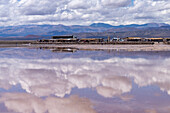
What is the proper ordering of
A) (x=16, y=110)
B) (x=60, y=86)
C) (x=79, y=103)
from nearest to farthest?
(x=16, y=110)
(x=79, y=103)
(x=60, y=86)

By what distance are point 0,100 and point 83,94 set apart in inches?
249

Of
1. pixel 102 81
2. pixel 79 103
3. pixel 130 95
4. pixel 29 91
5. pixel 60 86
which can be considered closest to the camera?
pixel 79 103

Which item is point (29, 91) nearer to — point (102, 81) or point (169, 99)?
point (102, 81)

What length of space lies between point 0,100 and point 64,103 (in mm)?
4968

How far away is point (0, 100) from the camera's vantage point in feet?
60.4

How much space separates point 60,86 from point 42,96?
11.8 ft

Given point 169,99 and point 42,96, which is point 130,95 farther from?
point 42,96

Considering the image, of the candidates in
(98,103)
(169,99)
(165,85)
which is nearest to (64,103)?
(98,103)

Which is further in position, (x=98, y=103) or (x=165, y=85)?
(x=165, y=85)

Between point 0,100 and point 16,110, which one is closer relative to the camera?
point 16,110

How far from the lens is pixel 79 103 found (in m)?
17.3

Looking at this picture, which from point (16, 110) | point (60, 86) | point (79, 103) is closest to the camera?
point (16, 110)

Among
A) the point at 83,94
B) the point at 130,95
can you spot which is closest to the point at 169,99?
the point at 130,95

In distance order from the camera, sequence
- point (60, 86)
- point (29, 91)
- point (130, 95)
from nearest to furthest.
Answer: point (130, 95) → point (29, 91) → point (60, 86)
